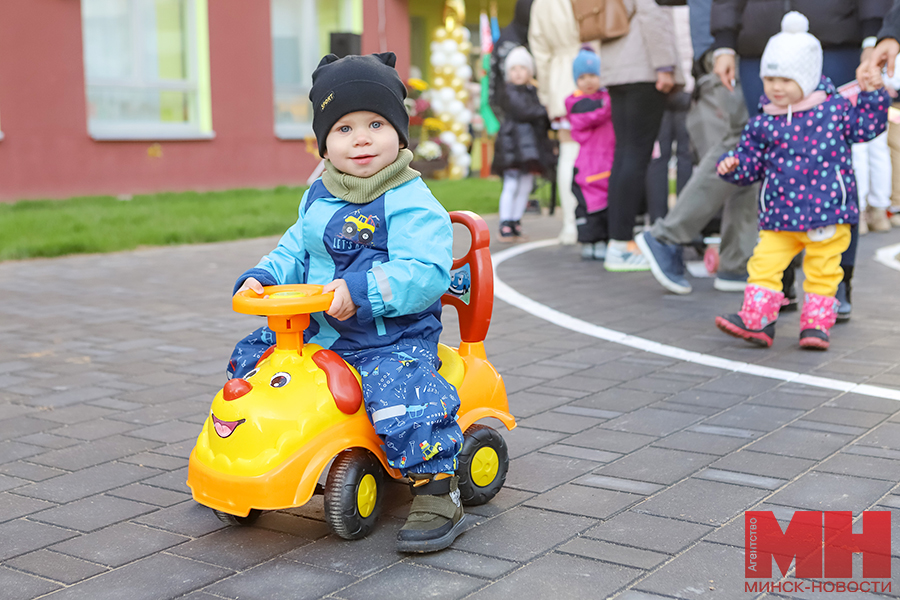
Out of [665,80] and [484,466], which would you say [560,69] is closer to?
[665,80]

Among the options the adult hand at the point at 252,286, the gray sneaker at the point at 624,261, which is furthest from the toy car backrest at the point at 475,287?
the gray sneaker at the point at 624,261

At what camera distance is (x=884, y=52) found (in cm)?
457

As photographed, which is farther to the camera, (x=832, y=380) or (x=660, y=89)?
(x=660, y=89)

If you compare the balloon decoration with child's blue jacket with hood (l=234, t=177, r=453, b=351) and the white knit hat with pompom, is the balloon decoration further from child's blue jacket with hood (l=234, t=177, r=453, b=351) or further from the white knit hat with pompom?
child's blue jacket with hood (l=234, t=177, r=453, b=351)

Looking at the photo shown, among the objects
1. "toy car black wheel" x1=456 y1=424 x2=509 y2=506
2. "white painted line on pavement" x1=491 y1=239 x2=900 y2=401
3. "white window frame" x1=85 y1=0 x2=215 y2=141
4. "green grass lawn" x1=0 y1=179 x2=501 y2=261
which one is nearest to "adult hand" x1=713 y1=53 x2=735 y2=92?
"white painted line on pavement" x1=491 y1=239 x2=900 y2=401

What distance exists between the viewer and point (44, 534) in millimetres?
2666

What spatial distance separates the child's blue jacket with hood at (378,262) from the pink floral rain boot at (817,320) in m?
2.40

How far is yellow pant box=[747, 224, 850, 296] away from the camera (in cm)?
472

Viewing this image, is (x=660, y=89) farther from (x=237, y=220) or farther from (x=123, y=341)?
(x=237, y=220)

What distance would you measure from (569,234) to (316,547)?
662 centimetres

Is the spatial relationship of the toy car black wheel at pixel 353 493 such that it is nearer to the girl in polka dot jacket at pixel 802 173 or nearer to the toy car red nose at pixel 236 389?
the toy car red nose at pixel 236 389

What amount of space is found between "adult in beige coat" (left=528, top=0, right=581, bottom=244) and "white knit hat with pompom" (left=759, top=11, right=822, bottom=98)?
3.81m

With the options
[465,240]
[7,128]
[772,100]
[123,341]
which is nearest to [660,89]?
[772,100]

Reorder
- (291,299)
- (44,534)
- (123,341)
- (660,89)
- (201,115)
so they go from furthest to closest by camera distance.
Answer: (201,115) < (660,89) < (123,341) < (44,534) < (291,299)
